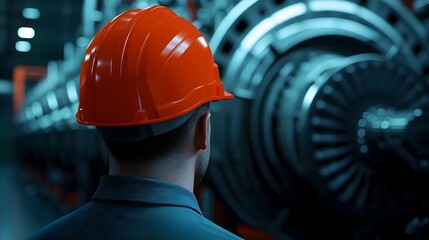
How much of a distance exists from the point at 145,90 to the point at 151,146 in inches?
2.5

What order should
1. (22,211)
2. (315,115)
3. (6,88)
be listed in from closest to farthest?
(315,115) < (22,211) < (6,88)

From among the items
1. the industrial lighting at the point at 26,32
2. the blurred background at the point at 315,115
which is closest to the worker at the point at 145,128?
the blurred background at the point at 315,115

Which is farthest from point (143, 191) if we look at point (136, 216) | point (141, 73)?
point (141, 73)

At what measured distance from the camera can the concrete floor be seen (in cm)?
336

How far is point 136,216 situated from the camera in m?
0.59

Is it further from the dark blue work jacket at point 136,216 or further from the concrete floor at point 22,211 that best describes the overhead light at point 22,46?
the concrete floor at point 22,211

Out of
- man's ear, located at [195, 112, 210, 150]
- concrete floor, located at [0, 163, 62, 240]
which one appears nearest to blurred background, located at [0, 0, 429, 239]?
man's ear, located at [195, 112, 210, 150]

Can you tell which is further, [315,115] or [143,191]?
[315,115]

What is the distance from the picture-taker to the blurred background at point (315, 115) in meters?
1.40

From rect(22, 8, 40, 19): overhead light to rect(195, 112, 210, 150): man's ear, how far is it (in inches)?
53.0

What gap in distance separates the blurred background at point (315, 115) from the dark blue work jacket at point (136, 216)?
2.66ft

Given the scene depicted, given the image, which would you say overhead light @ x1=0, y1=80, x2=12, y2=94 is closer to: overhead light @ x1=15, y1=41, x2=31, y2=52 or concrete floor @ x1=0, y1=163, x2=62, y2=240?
concrete floor @ x1=0, y1=163, x2=62, y2=240

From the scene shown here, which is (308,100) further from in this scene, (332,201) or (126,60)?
(126,60)

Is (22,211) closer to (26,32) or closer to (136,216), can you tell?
(26,32)
